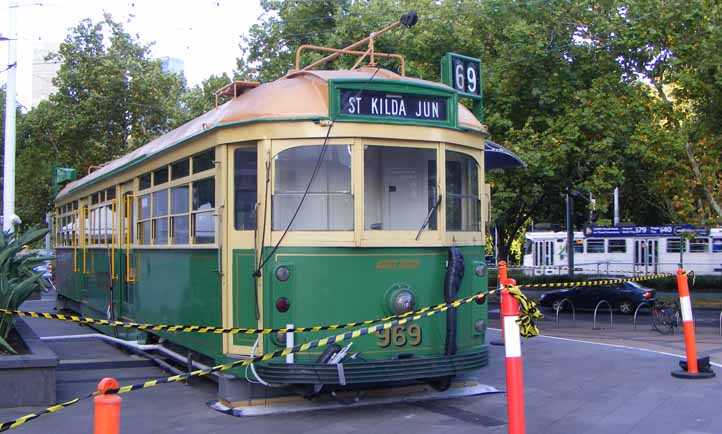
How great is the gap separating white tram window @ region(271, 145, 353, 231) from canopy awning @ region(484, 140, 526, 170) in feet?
12.8

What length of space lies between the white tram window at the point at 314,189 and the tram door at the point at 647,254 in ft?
93.6

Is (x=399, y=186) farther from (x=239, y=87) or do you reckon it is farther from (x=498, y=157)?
(x=498, y=157)

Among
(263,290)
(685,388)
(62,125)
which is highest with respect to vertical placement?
(62,125)

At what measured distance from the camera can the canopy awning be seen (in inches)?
445

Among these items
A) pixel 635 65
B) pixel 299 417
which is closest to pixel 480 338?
pixel 299 417

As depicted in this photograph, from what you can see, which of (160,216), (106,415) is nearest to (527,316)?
(106,415)

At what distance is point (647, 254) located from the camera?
1342 inches

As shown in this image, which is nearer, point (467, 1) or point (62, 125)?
point (467, 1)

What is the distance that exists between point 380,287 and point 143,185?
4321mm

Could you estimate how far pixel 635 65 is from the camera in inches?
822

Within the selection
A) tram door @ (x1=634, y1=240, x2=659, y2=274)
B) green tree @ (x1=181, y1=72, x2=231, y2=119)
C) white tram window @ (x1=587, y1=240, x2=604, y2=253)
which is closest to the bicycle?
green tree @ (x1=181, y1=72, x2=231, y2=119)

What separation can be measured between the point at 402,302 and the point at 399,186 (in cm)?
117

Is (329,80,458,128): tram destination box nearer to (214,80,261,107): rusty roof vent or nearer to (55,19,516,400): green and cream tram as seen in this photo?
(55,19,516,400): green and cream tram

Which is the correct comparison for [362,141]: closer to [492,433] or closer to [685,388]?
[492,433]
